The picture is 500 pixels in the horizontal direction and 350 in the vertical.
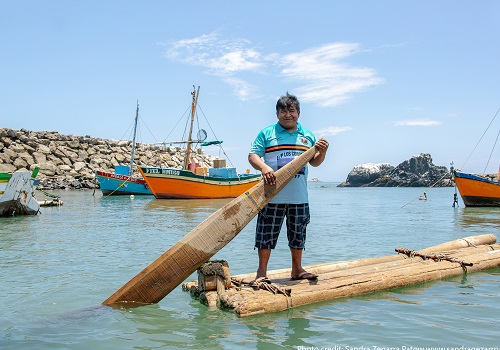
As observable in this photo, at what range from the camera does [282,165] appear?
489 centimetres

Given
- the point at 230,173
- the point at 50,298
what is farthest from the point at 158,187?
the point at 50,298

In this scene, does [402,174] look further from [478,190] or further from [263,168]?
[263,168]

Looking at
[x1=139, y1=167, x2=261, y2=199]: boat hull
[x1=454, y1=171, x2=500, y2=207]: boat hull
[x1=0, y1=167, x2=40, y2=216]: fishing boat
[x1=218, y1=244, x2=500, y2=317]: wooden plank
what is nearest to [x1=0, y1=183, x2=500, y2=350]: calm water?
[x1=218, y1=244, x2=500, y2=317]: wooden plank

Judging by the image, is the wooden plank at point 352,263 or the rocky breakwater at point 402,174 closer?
the wooden plank at point 352,263

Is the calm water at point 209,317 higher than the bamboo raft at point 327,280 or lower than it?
lower

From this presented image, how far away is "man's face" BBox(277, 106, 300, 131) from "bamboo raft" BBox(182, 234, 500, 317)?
5.25 feet

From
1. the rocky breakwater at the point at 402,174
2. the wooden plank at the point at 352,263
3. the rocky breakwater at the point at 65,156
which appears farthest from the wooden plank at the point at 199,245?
the rocky breakwater at the point at 402,174

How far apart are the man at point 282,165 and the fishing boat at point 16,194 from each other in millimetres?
13395

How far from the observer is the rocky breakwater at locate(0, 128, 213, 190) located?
41778 millimetres

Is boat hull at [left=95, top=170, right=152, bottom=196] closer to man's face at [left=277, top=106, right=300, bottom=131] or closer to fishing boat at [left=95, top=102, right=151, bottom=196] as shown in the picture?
fishing boat at [left=95, top=102, right=151, bottom=196]

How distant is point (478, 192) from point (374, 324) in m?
25.5

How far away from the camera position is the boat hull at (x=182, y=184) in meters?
31.2

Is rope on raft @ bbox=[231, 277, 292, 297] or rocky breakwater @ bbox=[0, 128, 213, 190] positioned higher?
rocky breakwater @ bbox=[0, 128, 213, 190]

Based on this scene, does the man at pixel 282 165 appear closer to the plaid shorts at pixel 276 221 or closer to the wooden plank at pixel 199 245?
the plaid shorts at pixel 276 221
